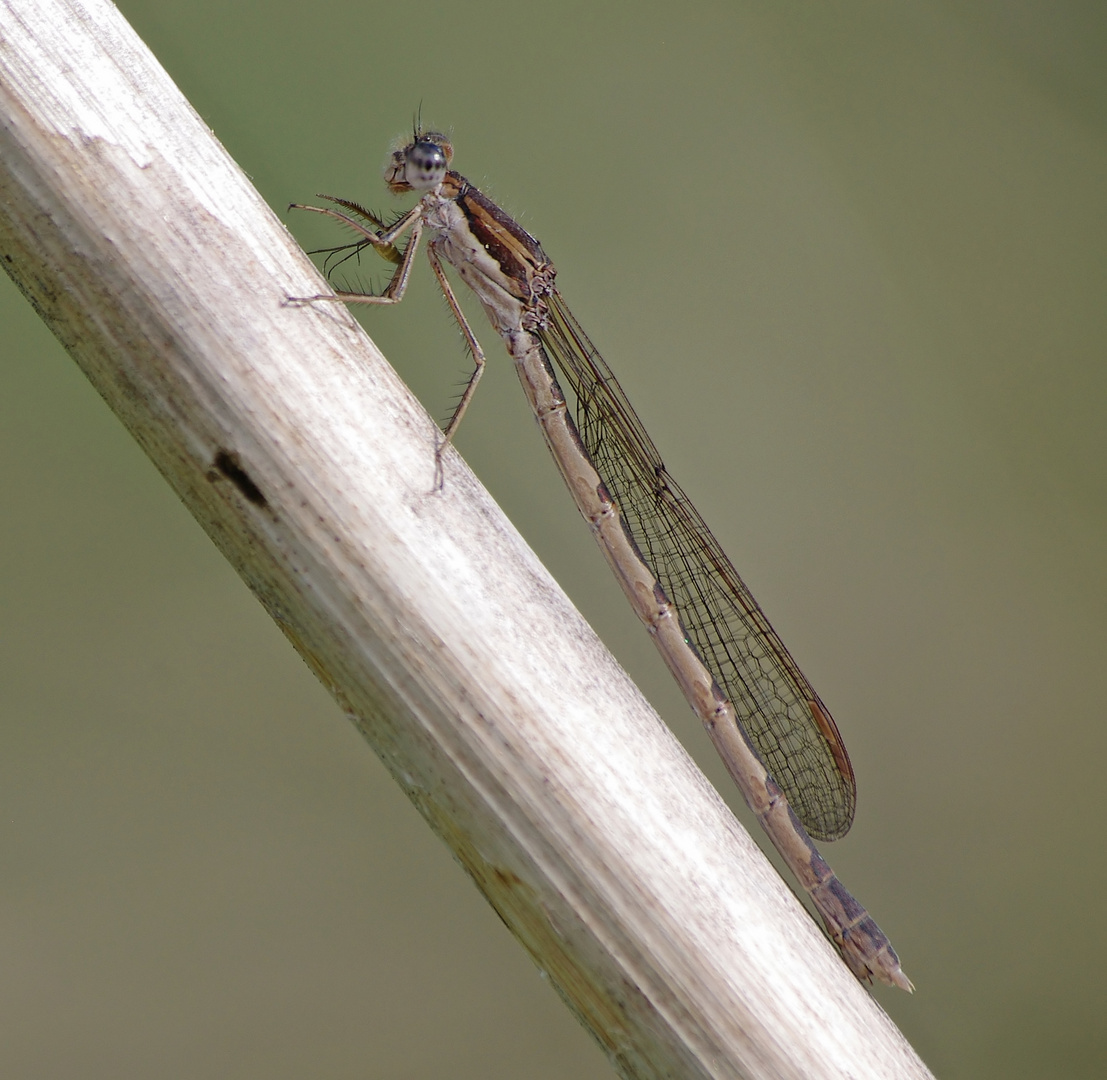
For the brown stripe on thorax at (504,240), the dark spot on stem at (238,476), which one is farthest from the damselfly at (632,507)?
the dark spot on stem at (238,476)

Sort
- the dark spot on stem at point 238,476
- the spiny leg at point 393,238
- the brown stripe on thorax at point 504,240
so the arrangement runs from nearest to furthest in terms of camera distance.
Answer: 1. the dark spot on stem at point 238,476
2. the spiny leg at point 393,238
3. the brown stripe on thorax at point 504,240

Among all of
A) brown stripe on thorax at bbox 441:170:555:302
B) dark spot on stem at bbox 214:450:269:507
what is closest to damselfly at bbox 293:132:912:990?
brown stripe on thorax at bbox 441:170:555:302

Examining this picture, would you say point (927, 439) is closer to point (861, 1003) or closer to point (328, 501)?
point (861, 1003)

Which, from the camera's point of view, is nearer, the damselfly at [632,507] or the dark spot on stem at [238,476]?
the dark spot on stem at [238,476]

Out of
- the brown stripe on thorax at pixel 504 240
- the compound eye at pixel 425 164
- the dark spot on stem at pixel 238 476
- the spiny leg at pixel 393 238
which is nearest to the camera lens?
the dark spot on stem at pixel 238 476

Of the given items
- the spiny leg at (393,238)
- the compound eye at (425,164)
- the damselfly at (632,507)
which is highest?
the compound eye at (425,164)

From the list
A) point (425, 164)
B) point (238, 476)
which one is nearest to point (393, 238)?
point (425, 164)

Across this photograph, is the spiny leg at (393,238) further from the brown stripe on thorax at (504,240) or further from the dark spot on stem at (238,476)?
the dark spot on stem at (238,476)

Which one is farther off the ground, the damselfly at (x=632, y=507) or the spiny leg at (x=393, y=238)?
the spiny leg at (x=393, y=238)

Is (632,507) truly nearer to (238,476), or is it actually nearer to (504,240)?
(504,240)
